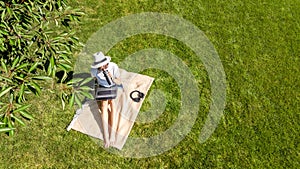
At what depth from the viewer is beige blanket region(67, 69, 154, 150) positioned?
7047 millimetres

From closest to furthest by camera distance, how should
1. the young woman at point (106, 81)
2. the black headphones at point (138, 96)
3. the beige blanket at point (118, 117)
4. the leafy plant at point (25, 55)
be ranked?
the leafy plant at point (25, 55) < the young woman at point (106, 81) < the beige blanket at point (118, 117) < the black headphones at point (138, 96)

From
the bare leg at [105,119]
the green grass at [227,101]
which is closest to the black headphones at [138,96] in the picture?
the green grass at [227,101]

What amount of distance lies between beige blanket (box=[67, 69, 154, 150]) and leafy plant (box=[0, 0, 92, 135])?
2.59 m

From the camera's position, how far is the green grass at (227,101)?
270 inches

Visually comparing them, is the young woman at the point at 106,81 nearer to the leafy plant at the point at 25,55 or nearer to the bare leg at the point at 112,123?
the bare leg at the point at 112,123

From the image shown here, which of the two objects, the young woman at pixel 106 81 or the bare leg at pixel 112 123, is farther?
the bare leg at pixel 112 123

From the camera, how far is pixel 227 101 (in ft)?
26.1

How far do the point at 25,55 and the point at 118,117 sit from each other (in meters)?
3.11

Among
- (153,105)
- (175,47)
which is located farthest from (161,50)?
(153,105)

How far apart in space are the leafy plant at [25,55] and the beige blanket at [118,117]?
8.51 ft

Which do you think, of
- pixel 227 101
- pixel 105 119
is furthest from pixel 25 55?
pixel 227 101

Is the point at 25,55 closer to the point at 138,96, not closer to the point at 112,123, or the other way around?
the point at 112,123

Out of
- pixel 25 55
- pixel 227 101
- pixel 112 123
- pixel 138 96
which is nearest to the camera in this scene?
pixel 25 55

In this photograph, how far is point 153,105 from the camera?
775cm
